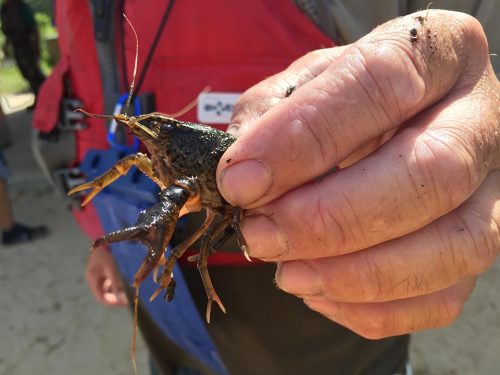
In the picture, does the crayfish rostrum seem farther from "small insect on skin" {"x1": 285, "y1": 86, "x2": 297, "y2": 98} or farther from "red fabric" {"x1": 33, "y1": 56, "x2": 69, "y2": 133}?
"red fabric" {"x1": 33, "y1": 56, "x2": 69, "y2": 133}

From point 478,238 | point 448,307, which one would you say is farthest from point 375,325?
point 478,238

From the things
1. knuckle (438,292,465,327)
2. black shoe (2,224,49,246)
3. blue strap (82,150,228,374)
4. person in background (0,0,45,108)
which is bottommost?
black shoe (2,224,49,246)

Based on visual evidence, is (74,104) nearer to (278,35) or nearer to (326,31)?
(278,35)

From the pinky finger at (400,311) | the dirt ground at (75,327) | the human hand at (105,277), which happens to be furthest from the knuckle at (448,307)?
the dirt ground at (75,327)

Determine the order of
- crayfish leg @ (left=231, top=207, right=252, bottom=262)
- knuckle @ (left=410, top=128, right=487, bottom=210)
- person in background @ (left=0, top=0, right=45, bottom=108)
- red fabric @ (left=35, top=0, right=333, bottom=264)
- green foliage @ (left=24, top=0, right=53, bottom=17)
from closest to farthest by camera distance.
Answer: knuckle @ (left=410, top=128, right=487, bottom=210), crayfish leg @ (left=231, top=207, right=252, bottom=262), red fabric @ (left=35, top=0, right=333, bottom=264), person in background @ (left=0, top=0, right=45, bottom=108), green foliage @ (left=24, top=0, right=53, bottom=17)

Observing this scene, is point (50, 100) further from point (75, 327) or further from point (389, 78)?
point (75, 327)

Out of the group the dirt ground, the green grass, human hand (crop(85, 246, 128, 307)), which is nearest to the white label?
human hand (crop(85, 246, 128, 307))
